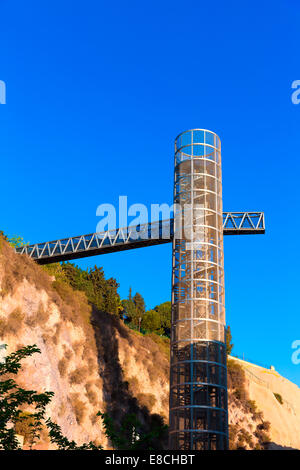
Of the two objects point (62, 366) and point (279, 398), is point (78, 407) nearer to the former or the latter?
point (62, 366)

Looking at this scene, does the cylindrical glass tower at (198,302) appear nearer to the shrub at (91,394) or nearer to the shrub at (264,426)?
the shrub at (91,394)

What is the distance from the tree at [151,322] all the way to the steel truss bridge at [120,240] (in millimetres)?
42374

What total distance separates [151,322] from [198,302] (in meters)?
62.0

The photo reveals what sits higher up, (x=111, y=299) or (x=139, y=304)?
(x=139, y=304)

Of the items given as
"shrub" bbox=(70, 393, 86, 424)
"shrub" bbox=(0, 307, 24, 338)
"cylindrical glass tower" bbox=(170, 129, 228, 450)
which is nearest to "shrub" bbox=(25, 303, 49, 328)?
"shrub" bbox=(0, 307, 24, 338)

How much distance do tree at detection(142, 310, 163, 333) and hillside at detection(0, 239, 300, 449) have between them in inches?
870

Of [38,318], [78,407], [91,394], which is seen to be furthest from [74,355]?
[38,318]

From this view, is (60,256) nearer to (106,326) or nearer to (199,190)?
(106,326)

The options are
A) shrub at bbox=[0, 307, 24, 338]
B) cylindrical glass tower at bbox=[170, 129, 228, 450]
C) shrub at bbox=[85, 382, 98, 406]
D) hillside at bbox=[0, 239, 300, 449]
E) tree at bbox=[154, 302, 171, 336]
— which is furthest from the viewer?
tree at bbox=[154, 302, 171, 336]

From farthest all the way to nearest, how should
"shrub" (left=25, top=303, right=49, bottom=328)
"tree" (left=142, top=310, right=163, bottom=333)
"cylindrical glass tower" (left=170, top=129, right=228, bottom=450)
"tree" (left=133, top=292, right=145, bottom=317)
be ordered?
"tree" (left=133, top=292, right=145, bottom=317) → "tree" (left=142, top=310, right=163, bottom=333) → "shrub" (left=25, top=303, right=49, bottom=328) → "cylindrical glass tower" (left=170, top=129, right=228, bottom=450)

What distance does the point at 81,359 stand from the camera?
58.9 metres

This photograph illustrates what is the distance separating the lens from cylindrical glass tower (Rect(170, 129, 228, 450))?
38.5 meters

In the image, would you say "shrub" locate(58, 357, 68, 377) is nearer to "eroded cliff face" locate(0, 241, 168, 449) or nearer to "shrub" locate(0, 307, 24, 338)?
"eroded cliff face" locate(0, 241, 168, 449)
